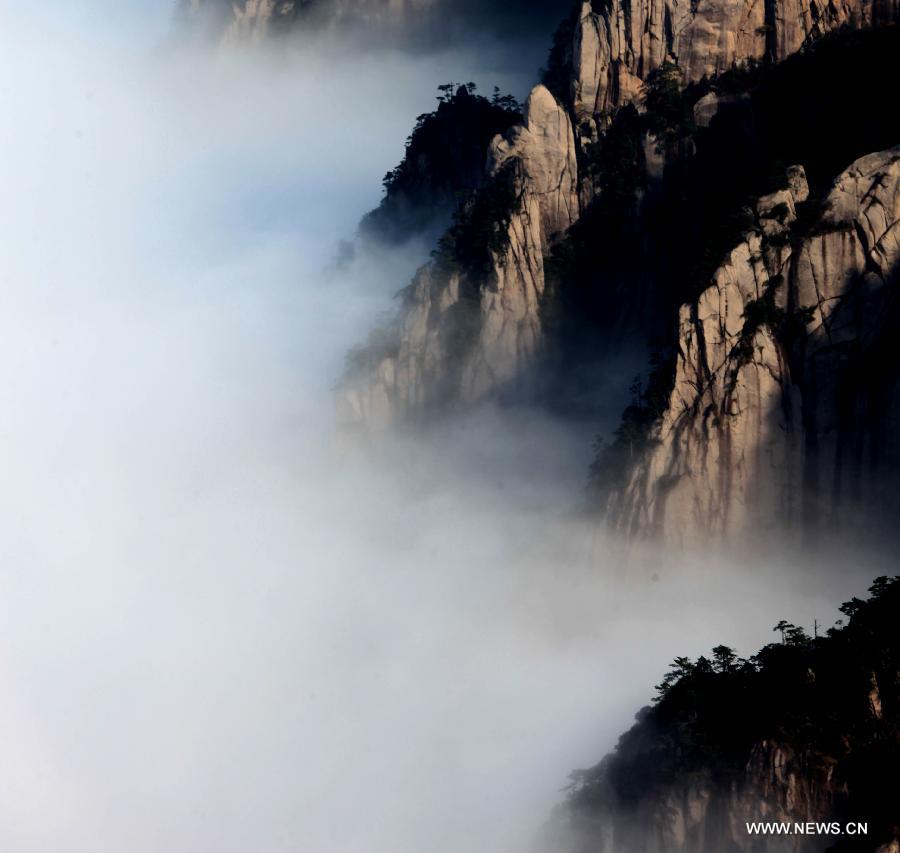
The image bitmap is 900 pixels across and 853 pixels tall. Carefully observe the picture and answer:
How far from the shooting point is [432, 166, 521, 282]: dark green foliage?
602 ft

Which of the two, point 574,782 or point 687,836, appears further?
point 574,782

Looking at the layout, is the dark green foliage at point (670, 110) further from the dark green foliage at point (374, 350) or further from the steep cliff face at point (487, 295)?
the dark green foliage at point (374, 350)

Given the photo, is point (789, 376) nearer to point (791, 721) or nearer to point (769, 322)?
point (769, 322)

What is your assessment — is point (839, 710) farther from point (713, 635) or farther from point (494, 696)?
point (494, 696)

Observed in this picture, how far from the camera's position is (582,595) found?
16725cm

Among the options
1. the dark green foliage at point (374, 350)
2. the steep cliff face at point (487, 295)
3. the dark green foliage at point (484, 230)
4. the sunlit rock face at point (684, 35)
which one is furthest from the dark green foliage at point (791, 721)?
the sunlit rock face at point (684, 35)

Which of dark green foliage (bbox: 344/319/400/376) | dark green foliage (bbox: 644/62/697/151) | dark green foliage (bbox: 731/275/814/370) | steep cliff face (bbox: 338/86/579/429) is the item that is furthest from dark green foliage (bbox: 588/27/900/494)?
dark green foliage (bbox: 344/319/400/376)

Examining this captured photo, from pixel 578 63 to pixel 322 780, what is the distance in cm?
6026

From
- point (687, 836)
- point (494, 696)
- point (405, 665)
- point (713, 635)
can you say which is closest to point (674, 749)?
point (687, 836)

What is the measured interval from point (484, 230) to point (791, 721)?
67127mm

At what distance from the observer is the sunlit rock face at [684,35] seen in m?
183

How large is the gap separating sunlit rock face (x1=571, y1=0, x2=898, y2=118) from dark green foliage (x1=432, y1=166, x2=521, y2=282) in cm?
898

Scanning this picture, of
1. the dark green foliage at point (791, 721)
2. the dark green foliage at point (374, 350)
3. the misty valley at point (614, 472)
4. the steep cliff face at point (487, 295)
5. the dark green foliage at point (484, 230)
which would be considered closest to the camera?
the dark green foliage at point (791, 721)

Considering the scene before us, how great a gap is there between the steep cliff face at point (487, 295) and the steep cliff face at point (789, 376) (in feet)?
87.0
